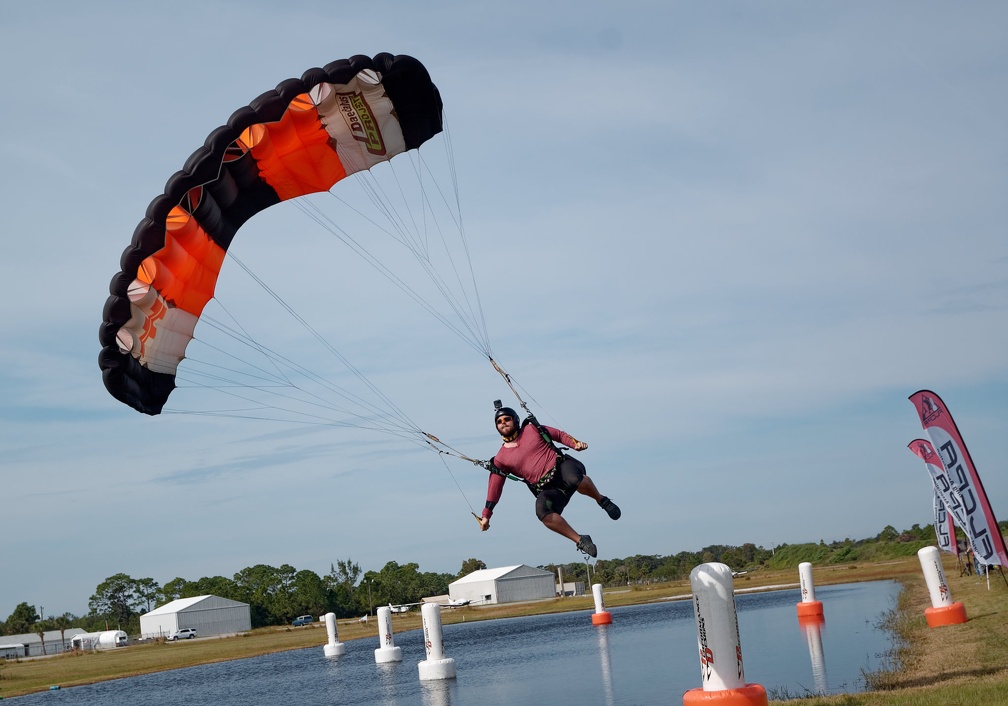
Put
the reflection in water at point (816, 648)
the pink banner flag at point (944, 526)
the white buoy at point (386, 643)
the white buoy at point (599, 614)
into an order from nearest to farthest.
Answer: the reflection in water at point (816, 648) < the pink banner flag at point (944, 526) < the white buoy at point (386, 643) < the white buoy at point (599, 614)

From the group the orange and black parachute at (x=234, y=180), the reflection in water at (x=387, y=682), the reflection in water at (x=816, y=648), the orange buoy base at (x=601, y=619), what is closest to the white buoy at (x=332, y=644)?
the reflection in water at (x=387, y=682)

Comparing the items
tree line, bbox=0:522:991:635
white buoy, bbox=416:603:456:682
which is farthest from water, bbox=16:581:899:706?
tree line, bbox=0:522:991:635

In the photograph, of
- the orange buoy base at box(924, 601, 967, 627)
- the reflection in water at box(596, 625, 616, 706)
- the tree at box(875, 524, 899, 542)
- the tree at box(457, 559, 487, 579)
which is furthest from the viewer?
the tree at box(457, 559, 487, 579)

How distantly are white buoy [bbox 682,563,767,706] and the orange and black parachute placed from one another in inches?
328

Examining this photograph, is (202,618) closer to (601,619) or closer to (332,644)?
(332,644)

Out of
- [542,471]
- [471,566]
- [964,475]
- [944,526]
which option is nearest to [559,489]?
[542,471]

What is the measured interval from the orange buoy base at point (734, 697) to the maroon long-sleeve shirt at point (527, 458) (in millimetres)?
3237

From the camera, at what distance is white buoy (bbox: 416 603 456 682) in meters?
24.7

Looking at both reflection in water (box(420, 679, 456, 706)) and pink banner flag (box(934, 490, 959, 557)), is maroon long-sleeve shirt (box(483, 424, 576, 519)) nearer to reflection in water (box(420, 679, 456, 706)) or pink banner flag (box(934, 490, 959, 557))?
reflection in water (box(420, 679, 456, 706))

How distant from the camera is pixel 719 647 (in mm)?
11516

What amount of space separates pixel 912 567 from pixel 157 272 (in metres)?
51.9

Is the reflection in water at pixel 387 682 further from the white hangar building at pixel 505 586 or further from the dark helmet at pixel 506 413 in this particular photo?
the white hangar building at pixel 505 586

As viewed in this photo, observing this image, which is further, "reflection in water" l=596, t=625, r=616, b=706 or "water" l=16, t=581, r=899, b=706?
"water" l=16, t=581, r=899, b=706

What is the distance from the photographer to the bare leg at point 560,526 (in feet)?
40.4
